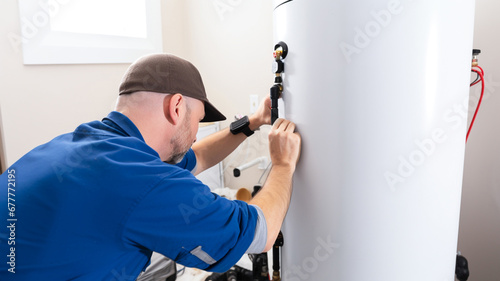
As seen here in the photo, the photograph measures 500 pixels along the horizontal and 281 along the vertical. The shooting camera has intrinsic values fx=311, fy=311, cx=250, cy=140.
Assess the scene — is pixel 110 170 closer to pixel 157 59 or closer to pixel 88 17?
pixel 157 59

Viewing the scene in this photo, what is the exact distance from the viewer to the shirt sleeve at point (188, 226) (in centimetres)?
55

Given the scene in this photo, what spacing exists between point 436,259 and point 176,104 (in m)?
0.67

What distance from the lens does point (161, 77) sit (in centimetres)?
74

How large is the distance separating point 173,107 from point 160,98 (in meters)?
0.04

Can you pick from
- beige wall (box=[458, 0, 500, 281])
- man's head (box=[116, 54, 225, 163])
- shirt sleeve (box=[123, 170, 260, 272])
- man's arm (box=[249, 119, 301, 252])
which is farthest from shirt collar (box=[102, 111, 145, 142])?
beige wall (box=[458, 0, 500, 281])

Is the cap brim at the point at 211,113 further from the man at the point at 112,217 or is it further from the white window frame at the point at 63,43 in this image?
the white window frame at the point at 63,43

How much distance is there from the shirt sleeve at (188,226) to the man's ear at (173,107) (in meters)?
0.20

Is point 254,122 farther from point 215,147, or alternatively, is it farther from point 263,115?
point 215,147

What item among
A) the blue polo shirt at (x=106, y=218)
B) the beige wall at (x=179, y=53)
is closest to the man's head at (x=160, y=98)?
the blue polo shirt at (x=106, y=218)

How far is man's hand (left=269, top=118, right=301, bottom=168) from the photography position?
697 mm

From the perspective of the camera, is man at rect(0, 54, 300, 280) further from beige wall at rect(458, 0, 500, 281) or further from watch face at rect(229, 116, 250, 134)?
beige wall at rect(458, 0, 500, 281)

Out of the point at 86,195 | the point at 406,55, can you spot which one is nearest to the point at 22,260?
the point at 86,195

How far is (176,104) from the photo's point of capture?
751mm

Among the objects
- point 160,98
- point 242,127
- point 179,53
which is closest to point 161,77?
point 160,98
